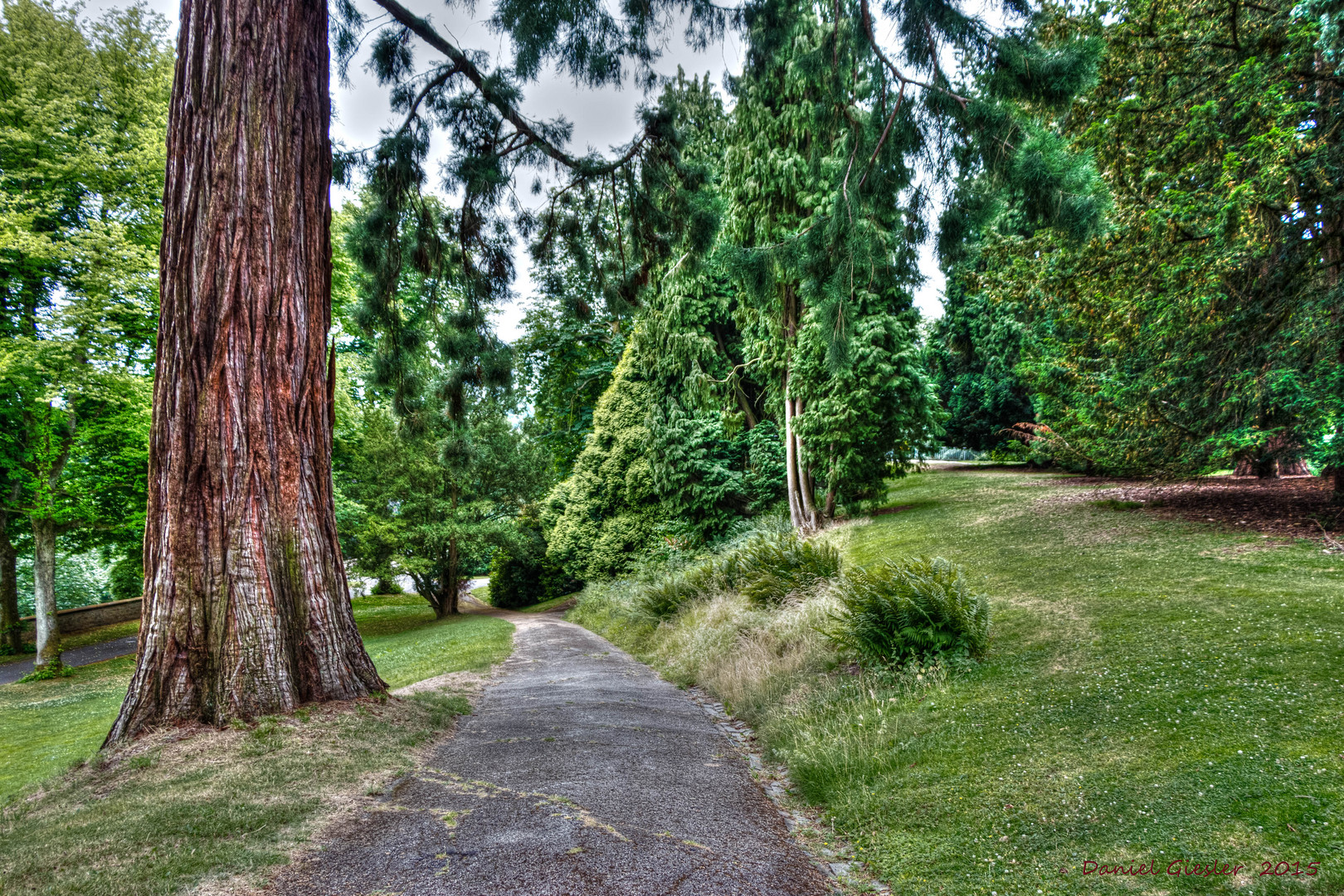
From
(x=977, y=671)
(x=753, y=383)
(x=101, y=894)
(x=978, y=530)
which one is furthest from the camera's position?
(x=753, y=383)

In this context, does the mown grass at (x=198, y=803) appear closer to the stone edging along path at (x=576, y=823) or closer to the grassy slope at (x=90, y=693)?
the stone edging along path at (x=576, y=823)

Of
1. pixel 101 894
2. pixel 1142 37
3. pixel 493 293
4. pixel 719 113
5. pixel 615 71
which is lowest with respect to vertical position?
pixel 101 894

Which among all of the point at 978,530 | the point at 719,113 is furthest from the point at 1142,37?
the point at 978,530

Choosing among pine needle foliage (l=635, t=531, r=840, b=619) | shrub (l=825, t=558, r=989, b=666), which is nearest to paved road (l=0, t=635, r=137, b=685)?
pine needle foliage (l=635, t=531, r=840, b=619)

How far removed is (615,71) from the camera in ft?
21.9

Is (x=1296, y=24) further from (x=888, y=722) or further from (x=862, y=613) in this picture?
(x=888, y=722)

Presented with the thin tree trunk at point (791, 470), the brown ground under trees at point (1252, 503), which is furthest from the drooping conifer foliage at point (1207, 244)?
the thin tree trunk at point (791, 470)

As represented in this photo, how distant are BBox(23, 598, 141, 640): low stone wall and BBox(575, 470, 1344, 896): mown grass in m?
22.6

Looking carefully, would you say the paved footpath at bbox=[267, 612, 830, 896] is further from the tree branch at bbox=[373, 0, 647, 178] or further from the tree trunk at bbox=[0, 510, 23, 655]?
the tree trunk at bbox=[0, 510, 23, 655]

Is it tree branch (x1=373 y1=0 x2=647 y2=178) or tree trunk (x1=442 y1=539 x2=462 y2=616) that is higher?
tree branch (x1=373 y1=0 x2=647 y2=178)

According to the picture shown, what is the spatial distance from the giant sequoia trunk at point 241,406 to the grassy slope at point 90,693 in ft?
3.60

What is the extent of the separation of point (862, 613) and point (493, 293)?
243 inches

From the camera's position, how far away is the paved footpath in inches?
107

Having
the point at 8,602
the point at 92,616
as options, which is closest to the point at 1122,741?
the point at 8,602
